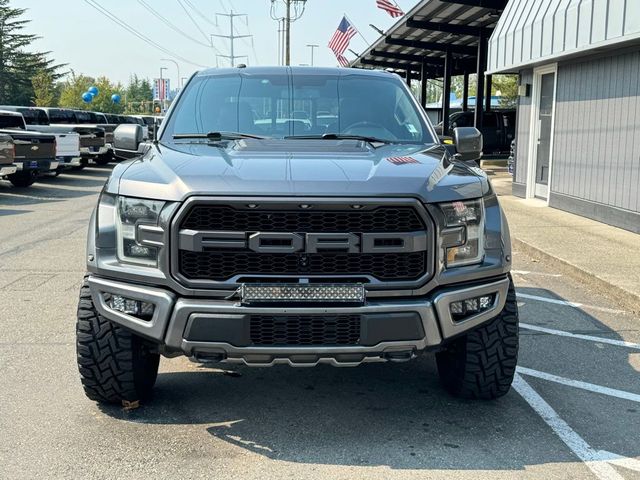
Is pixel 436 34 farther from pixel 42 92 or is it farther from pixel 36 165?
pixel 42 92

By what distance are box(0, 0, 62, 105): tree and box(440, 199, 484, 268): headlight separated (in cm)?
7998

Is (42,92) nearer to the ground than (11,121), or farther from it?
farther from it

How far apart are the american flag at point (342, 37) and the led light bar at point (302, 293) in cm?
3491

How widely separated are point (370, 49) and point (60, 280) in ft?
92.7

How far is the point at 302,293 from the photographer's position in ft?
11.9

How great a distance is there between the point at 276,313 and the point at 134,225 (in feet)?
2.79

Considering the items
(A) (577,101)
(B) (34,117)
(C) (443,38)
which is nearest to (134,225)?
(A) (577,101)

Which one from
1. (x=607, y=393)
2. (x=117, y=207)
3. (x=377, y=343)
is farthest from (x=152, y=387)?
(x=607, y=393)

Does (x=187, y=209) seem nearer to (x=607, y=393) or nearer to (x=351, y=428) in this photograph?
(x=351, y=428)

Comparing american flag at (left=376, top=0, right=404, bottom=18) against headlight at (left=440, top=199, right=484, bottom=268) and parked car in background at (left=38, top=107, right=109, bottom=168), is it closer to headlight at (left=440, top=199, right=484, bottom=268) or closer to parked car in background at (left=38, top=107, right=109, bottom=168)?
parked car in background at (left=38, top=107, right=109, bottom=168)

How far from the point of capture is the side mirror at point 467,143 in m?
5.19

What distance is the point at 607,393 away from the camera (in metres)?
4.74

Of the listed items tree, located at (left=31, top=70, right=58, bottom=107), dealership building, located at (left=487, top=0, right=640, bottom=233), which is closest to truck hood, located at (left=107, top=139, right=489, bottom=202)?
dealership building, located at (left=487, top=0, right=640, bottom=233)

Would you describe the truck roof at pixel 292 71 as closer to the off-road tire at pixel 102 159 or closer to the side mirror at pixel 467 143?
the side mirror at pixel 467 143
